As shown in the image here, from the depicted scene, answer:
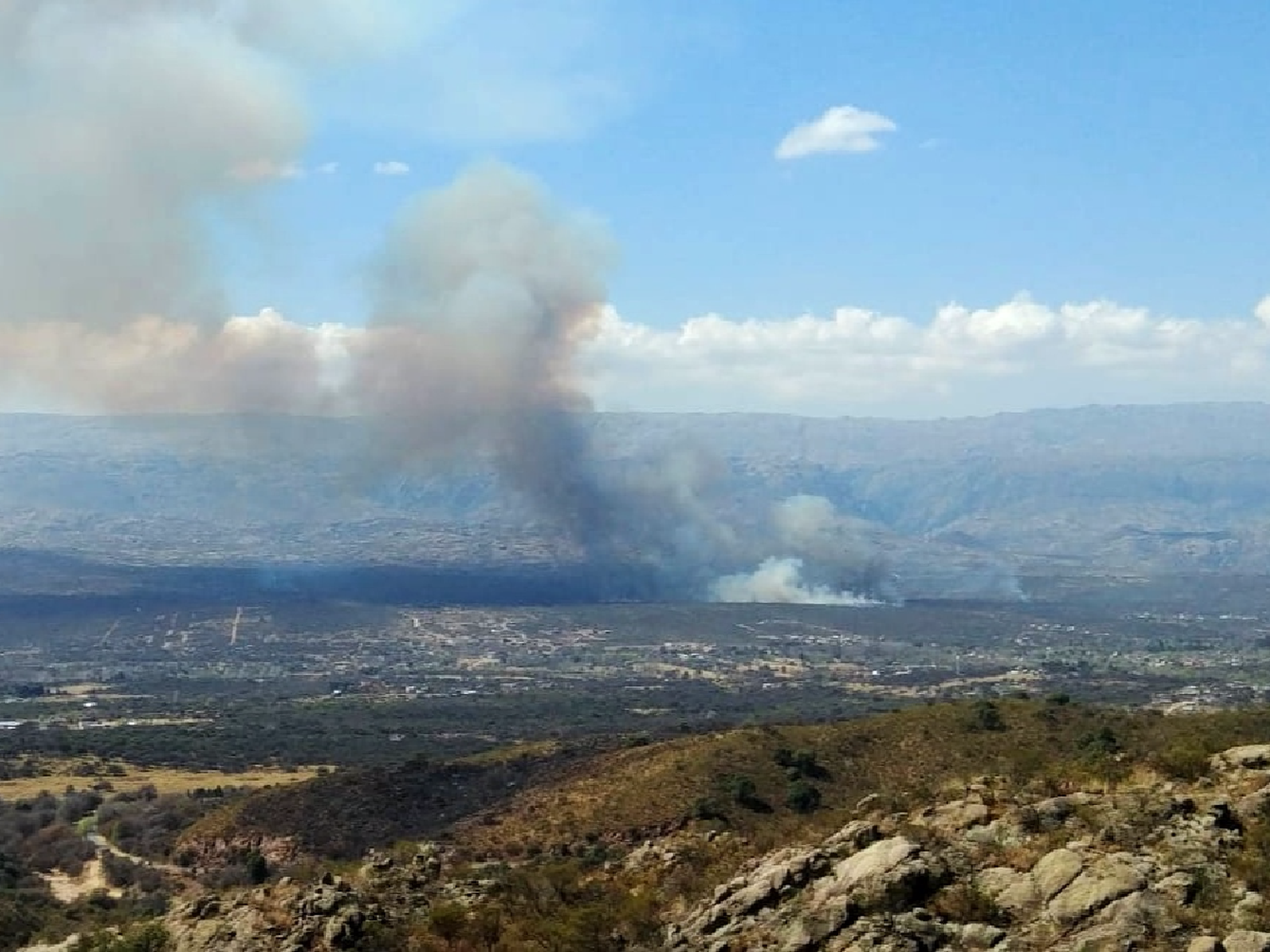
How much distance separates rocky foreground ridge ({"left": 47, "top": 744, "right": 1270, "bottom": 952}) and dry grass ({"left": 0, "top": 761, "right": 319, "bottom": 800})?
186ft

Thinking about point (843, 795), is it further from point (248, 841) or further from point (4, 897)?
point (4, 897)

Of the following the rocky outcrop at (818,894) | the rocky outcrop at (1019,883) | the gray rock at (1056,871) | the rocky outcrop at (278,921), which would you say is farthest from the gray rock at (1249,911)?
the rocky outcrop at (278,921)

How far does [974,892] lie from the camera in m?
23.4

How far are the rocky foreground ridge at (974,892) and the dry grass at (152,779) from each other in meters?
56.8

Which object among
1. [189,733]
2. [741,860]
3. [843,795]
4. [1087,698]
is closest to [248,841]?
[843,795]

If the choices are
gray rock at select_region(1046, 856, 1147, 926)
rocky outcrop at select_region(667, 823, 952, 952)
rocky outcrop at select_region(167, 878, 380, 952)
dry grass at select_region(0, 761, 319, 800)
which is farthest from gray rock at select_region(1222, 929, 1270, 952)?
dry grass at select_region(0, 761, 319, 800)

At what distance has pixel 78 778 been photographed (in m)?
91.9

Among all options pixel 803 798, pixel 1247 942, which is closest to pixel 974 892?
pixel 1247 942

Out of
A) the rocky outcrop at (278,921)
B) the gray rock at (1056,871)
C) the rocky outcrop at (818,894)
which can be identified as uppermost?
the gray rock at (1056,871)

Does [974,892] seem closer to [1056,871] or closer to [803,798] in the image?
[1056,871]

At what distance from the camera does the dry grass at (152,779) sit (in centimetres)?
8606

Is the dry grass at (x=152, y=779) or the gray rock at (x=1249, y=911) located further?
the dry grass at (x=152, y=779)

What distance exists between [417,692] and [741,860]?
132564 mm

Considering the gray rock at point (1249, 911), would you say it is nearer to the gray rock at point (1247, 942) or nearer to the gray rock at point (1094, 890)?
the gray rock at point (1247, 942)
